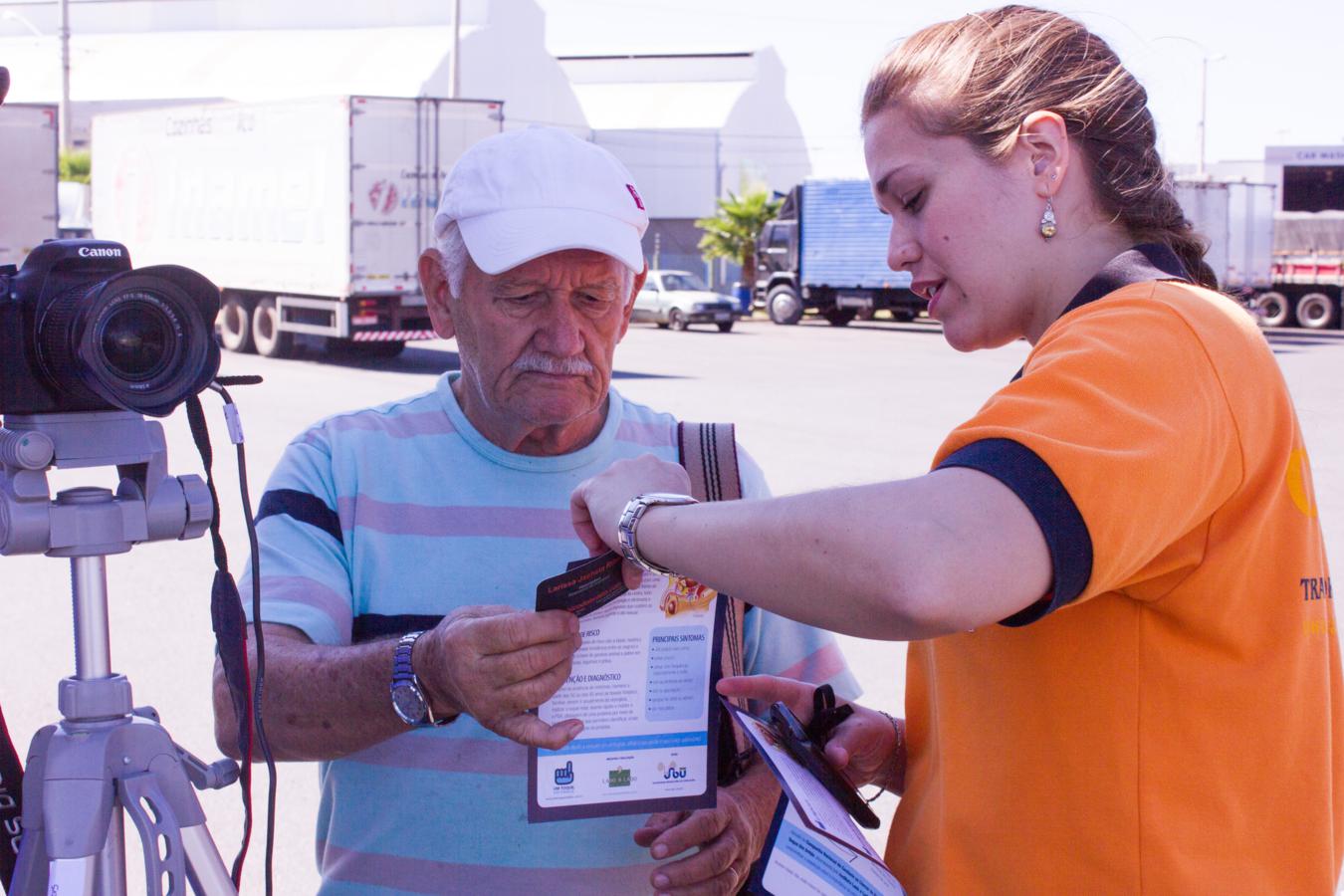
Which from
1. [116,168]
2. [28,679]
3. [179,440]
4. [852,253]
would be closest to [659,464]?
[28,679]

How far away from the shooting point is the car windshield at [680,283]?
3116 cm

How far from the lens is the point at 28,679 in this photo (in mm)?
5367

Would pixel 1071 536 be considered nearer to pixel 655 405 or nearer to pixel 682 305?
pixel 655 405

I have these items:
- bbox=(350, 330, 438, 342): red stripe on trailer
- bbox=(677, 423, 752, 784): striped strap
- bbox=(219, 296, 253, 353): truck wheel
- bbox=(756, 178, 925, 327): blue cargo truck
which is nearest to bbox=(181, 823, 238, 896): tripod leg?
bbox=(677, 423, 752, 784): striped strap

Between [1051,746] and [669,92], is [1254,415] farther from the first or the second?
[669,92]

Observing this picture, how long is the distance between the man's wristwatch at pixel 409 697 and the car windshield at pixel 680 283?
2933 cm

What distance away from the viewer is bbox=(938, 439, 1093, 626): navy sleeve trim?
130cm

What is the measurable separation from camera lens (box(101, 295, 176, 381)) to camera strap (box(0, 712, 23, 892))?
523 mm

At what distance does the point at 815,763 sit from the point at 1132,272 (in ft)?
2.55

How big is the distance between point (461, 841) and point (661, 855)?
1.02 feet

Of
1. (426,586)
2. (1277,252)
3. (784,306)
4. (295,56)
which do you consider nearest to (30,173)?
(784,306)

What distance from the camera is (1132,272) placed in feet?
5.14

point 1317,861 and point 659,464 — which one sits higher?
point 659,464

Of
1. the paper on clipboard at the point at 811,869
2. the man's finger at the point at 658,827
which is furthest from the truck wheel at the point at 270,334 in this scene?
the paper on clipboard at the point at 811,869
